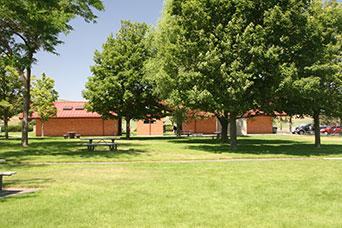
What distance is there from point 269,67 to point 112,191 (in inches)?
624

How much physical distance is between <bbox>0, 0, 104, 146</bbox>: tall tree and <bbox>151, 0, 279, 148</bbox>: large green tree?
6301 mm

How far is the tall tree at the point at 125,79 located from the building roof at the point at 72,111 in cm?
1250

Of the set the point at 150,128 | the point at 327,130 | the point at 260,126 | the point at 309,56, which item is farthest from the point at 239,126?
the point at 309,56

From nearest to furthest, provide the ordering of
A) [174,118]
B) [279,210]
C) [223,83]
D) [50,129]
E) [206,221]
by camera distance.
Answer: [206,221] → [279,210] → [223,83] → [174,118] → [50,129]

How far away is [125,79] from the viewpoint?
41.8m

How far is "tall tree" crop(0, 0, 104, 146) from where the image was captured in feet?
70.8

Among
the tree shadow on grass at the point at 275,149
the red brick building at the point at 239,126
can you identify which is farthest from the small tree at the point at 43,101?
the tree shadow on grass at the point at 275,149

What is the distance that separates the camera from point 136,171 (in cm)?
1555

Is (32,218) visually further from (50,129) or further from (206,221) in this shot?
(50,129)

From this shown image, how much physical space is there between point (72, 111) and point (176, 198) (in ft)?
163

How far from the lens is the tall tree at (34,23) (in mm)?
21594

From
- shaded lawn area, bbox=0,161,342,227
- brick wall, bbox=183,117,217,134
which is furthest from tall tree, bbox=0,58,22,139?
shaded lawn area, bbox=0,161,342,227

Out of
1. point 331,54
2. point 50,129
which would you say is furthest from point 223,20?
point 50,129

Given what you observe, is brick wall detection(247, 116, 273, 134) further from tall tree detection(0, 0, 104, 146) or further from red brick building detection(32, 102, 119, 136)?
tall tree detection(0, 0, 104, 146)
